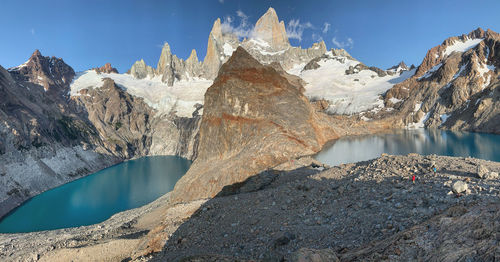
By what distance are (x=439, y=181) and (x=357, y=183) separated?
253cm

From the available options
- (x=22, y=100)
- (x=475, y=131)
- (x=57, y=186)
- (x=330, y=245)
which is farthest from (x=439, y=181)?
(x=22, y=100)

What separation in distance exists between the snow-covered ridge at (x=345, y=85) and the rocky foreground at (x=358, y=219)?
92.7 m

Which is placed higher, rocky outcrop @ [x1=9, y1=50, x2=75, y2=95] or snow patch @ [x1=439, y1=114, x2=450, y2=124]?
rocky outcrop @ [x1=9, y1=50, x2=75, y2=95]

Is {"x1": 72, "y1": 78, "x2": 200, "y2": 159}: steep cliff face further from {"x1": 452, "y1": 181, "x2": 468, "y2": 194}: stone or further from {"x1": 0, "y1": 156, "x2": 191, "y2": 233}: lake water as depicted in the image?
{"x1": 452, "y1": 181, "x2": 468, "y2": 194}: stone

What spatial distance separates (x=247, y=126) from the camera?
70.3ft

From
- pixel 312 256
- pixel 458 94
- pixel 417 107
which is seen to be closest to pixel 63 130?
pixel 312 256

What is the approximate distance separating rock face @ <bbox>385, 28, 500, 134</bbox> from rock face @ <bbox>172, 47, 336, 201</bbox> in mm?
61092

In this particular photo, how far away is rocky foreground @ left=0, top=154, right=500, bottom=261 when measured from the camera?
3.92 metres

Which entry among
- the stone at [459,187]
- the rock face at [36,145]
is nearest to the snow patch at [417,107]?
the stone at [459,187]

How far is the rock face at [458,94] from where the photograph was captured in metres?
61.6

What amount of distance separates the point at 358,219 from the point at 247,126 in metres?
15.3

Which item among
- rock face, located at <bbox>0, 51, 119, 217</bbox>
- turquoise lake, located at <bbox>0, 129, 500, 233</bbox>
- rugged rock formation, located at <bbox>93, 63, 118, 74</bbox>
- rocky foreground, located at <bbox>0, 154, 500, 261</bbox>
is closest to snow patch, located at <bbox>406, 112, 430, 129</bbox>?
turquoise lake, located at <bbox>0, 129, 500, 233</bbox>

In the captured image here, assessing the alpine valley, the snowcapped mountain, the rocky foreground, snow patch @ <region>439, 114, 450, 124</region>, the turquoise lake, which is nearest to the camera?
the rocky foreground

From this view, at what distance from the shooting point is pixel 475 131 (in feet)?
197
